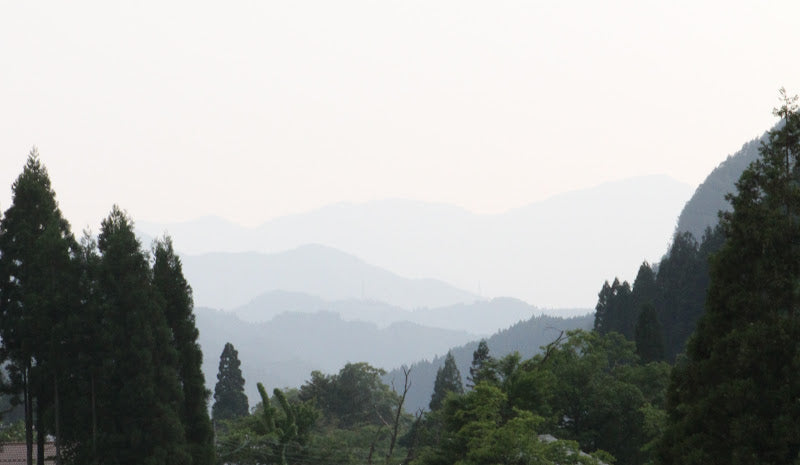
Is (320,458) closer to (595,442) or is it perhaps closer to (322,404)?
(595,442)

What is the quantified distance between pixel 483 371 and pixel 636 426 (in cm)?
679

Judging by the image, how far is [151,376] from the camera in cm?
2917

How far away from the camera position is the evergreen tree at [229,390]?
242ft

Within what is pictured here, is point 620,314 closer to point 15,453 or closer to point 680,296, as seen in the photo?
point 680,296

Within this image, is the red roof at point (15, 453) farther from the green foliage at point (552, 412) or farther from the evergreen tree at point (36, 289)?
the green foliage at point (552, 412)

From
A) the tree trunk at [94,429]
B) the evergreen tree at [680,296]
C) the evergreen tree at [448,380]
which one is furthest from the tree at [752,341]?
the evergreen tree at [448,380]

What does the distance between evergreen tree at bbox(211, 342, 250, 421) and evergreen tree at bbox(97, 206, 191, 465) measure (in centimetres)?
4332

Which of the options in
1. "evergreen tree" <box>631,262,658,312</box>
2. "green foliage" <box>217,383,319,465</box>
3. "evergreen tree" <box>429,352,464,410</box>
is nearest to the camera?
"green foliage" <box>217,383,319,465</box>

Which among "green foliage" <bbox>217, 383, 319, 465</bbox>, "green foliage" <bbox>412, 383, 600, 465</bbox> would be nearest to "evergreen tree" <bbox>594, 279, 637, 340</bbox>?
"green foliage" <bbox>217, 383, 319, 465</bbox>

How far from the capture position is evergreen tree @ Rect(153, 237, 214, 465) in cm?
3173

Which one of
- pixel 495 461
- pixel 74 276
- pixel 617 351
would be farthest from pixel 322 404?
pixel 495 461

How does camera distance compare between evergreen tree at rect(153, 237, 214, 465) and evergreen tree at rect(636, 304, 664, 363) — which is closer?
evergreen tree at rect(153, 237, 214, 465)

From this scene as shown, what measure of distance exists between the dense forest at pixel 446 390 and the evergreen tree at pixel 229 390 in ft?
86.9

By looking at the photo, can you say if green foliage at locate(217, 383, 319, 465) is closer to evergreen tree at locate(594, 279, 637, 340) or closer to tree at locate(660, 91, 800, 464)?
tree at locate(660, 91, 800, 464)
